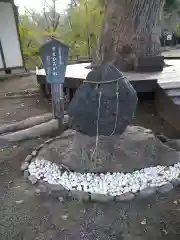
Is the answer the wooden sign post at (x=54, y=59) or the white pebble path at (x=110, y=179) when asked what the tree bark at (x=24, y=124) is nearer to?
the wooden sign post at (x=54, y=59)

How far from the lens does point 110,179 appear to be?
2.56 metres

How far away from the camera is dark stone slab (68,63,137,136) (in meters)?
2.52

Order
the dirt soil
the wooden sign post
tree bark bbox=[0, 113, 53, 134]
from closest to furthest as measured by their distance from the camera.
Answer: the dirt soil
the wooden sign post
tree bark bbox=[0, 113, 53, 134]

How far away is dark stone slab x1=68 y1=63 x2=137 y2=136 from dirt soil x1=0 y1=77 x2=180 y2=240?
2.58 ft

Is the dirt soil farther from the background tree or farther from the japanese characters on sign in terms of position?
the background tree

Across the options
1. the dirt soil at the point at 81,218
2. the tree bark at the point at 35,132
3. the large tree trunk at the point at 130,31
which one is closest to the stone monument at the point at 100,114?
the dirt soil at the point at 81,218

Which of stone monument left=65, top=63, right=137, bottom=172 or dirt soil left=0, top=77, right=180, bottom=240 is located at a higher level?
stone monument left=65, top=63, right=137, bottom=172

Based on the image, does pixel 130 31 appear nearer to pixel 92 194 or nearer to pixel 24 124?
pixel 24 124

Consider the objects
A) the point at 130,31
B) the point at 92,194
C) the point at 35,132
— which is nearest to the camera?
the point at 92,194

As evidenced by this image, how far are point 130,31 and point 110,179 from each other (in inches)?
149

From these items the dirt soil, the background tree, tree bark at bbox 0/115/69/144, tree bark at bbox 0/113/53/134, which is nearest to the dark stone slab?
the dirt soil

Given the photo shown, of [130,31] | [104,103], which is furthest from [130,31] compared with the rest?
[104,103]

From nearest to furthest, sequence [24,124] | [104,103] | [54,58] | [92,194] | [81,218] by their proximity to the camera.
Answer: [81,218] < [92,194] < [104,103] < [54,58] < [24,124]

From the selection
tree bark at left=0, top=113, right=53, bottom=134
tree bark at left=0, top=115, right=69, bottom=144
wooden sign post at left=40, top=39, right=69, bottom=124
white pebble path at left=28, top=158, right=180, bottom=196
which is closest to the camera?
white pebble path at left=28, top=158, right=180, bottom=196
